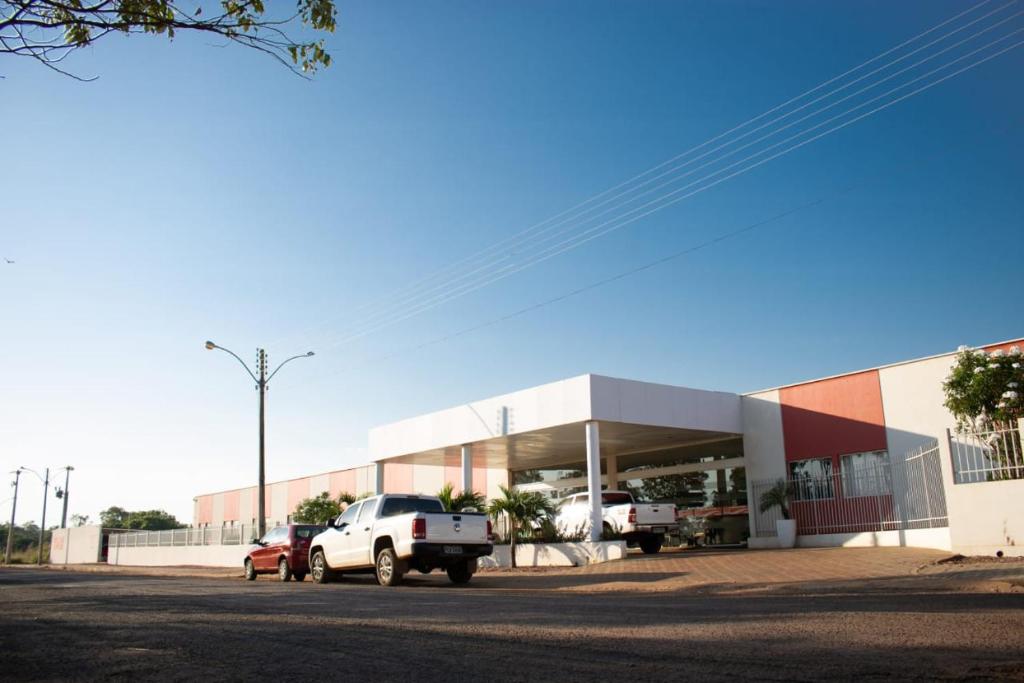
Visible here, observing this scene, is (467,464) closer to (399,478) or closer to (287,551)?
(287,551)

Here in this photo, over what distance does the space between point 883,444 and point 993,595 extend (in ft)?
47.2

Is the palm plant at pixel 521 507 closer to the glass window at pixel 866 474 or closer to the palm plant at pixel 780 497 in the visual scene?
the palm plant at pixel 780 497

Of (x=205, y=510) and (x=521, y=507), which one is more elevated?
(x=205, y=510)

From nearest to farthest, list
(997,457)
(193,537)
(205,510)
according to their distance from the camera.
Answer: (997,457) < (193,537) < (205,510)

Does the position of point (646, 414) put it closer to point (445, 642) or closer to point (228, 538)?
point (445, 642)

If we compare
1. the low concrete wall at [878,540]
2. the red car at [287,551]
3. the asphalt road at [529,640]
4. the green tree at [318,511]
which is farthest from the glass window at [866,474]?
the green tree at [318,511]

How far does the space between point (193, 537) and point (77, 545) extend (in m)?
20.7

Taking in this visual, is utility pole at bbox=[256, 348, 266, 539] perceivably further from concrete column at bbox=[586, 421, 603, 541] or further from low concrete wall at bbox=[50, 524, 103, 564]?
low concrete wall at bbox=[50, 524, 103, 564]

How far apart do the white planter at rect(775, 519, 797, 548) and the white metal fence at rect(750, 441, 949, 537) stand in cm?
69

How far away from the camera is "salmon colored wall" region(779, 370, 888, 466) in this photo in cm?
2505

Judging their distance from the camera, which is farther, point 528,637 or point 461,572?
point 461,572

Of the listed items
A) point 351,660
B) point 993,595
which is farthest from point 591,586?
point 351,660

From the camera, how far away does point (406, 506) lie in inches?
728

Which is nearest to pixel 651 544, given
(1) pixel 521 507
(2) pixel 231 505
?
(1) pixel 521 507
